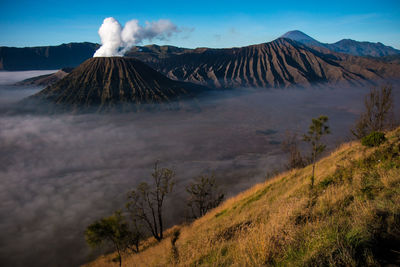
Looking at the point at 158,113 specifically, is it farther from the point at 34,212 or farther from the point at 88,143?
the point at 34,212

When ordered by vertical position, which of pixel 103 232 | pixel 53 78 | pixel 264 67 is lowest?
pixel 103 232

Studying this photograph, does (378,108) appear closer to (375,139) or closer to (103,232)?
(375,139)

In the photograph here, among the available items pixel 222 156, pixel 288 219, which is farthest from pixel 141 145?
pixel 288 219

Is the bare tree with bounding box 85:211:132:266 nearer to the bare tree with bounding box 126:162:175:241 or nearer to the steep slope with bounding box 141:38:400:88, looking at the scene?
the bare tree with bounding box 126:162:175:241

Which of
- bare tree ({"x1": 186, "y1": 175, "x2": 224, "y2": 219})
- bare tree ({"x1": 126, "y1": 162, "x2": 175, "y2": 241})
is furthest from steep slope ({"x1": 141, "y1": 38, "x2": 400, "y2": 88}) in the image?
bare tree ({"x1": 126, "y1": 162, "x2": 175, "y2": 241})

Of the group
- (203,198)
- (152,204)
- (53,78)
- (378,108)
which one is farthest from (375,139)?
(53,78)
